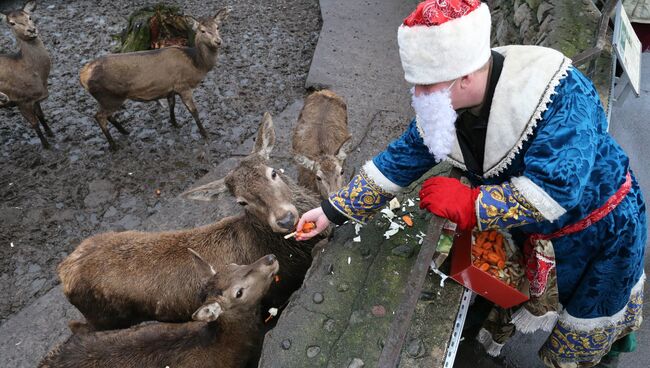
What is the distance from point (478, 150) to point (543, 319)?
1.23m

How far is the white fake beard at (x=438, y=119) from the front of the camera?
7.45 feet

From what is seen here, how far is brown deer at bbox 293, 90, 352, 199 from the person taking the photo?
508 centimetres

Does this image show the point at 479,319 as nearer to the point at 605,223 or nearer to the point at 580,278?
the point at 580,278

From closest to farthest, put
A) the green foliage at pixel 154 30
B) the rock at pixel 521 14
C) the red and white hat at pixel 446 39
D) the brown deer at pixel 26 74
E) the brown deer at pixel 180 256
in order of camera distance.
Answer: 1. the red and white hat at pixel 446 39
2. the brown deer at pixel 180 256
3. the rock at pixel 521 14
4. the brown deer at pixel 26 74
5. the green foliage at pixel 154 30

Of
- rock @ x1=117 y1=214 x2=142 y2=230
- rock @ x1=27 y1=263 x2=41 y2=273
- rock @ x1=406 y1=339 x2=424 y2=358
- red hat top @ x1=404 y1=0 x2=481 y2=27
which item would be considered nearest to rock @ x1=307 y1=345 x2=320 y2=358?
rock @ x1=406 y1=339 x2=424 y2=358

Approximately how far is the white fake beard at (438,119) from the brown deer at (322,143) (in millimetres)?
2534

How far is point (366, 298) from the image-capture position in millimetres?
3188

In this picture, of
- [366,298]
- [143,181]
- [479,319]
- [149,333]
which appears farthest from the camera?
[143,181]

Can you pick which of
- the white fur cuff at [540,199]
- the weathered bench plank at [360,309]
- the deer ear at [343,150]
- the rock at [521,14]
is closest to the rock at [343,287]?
the weathered bench plank at [360,309]

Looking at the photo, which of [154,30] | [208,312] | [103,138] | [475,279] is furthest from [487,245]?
[154,30]

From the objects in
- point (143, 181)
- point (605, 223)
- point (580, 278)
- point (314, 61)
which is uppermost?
point (605, 223)

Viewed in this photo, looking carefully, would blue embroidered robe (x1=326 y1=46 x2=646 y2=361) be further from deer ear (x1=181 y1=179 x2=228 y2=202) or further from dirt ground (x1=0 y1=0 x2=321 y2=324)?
dirt ground (x1=0 y1=0 x2=321 y2=324)

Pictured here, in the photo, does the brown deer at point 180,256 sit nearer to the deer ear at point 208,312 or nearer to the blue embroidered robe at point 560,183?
the deer ear at point 208,312

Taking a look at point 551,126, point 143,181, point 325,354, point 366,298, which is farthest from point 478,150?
point 143,181
